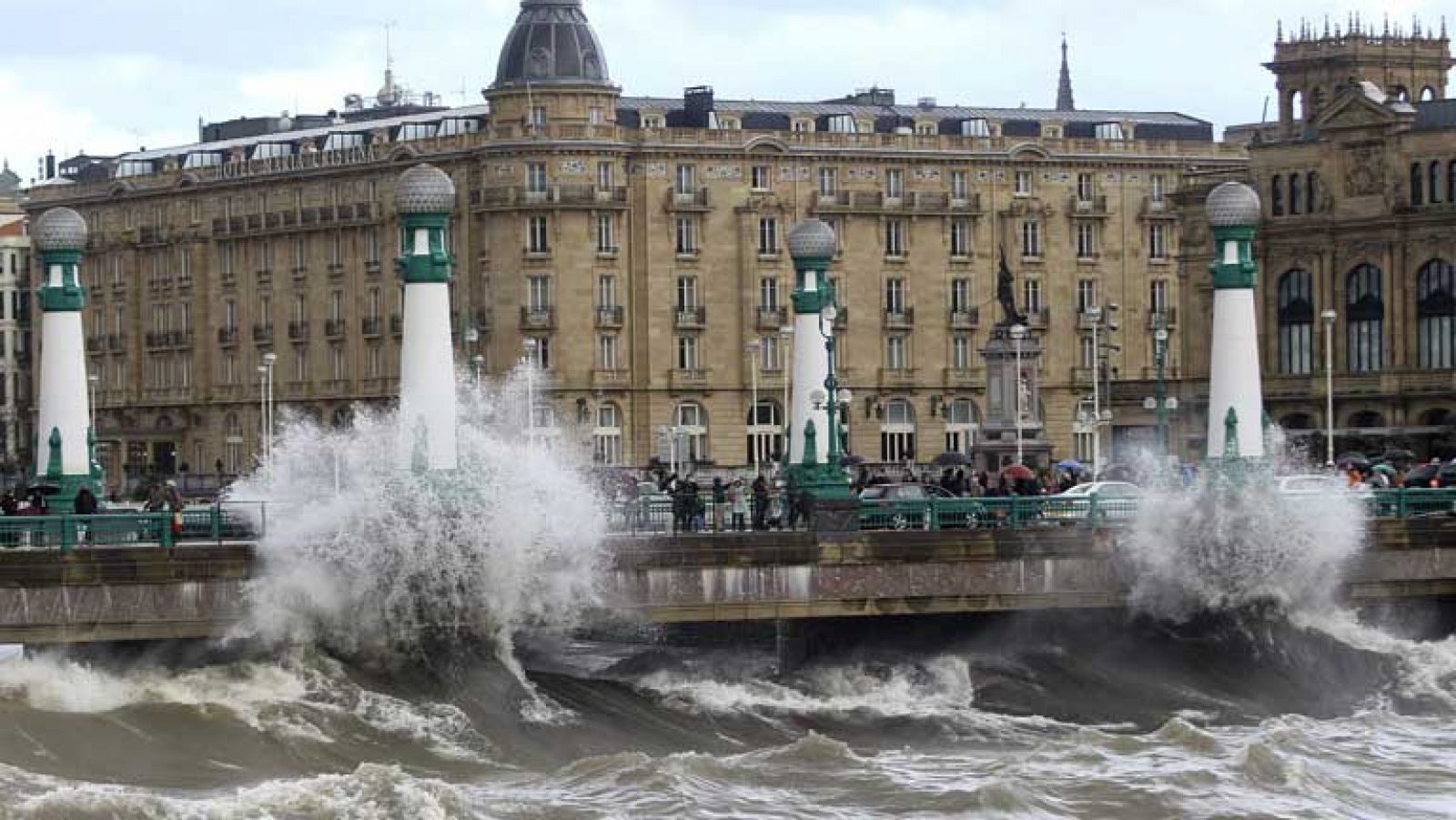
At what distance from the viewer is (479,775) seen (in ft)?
197

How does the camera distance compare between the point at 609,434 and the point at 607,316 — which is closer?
the point at 609,434

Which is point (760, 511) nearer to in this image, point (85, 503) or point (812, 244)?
point (812, 244)

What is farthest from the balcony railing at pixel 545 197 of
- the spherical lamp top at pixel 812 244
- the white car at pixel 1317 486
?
the spherical lamp top at pixel 812 244

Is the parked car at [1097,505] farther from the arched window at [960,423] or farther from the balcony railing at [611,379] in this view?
the arched window at [960,423]

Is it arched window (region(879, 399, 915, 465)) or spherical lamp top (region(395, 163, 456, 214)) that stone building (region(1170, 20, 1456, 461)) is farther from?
spherical lamp top (region(395, 163, 456, 214))

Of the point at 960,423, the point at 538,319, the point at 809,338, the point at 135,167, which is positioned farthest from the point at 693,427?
the point at 809,338

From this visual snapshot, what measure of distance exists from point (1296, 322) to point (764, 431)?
25.4 meters

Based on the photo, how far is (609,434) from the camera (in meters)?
163

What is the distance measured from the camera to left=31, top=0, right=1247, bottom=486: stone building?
531 feet

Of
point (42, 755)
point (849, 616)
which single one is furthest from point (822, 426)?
point (42, 755)

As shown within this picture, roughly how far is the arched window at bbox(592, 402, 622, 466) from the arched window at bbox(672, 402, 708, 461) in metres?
2.56

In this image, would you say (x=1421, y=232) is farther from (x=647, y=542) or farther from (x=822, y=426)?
(x=647, y=542)

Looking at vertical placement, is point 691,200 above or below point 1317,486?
above

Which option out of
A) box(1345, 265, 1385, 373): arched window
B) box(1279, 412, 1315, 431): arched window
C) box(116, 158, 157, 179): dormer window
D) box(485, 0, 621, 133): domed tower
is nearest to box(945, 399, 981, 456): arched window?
box(485, 0, 621, 133): domed tower
